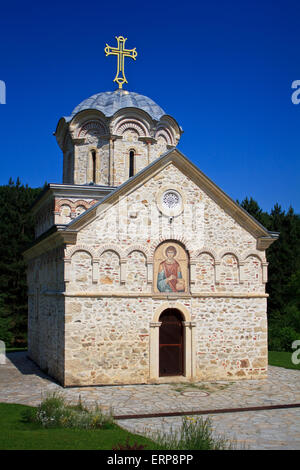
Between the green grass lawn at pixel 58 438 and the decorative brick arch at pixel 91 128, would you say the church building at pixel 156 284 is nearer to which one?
the decorative brick arch at pixel 91 128

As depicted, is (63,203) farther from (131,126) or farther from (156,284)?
(156,284)

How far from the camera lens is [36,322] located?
744 inches

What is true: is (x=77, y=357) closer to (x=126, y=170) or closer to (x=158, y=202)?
(x=158, y=202)

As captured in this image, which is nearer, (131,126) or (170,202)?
(170,202)

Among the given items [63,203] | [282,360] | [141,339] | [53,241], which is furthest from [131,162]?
[282,360]

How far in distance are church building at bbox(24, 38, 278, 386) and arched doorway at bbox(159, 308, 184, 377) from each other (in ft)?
0.10

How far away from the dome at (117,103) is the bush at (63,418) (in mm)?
11814

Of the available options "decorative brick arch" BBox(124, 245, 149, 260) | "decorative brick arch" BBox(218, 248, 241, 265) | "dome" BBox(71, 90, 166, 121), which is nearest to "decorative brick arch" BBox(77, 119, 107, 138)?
"dome" BBox(71, 90, 166, 121)

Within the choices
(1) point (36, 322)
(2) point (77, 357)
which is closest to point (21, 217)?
(1) point (36, 322)

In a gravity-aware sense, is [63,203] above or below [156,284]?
above

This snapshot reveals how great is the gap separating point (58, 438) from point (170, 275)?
750 centimetres

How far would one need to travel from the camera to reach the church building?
13844 mm

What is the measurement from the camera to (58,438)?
8.17m

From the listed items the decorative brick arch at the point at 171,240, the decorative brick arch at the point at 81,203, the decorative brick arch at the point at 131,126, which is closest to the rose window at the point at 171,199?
the decorative brick arch at the point at 171,240
